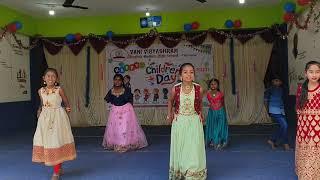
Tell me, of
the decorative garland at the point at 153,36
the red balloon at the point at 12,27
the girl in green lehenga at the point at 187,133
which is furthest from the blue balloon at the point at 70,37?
the girl in green lehenga at the point at 187,133

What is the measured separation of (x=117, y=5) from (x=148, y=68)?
202 cm

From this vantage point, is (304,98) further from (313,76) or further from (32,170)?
(32,170)

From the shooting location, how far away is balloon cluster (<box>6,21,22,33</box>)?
854 cm

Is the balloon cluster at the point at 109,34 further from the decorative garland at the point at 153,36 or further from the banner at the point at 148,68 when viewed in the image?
the banner at the point at 148,68

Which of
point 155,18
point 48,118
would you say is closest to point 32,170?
point 48,118

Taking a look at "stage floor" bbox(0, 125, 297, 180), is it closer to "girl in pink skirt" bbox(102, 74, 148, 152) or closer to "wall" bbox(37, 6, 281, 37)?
"girl in pink skirt" bbox(102, 74, 148, 152)

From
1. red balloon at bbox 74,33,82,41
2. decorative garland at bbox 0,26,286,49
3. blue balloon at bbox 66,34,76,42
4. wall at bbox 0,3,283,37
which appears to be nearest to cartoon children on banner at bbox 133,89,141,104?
decorative garland at bbox 0,26,286,49

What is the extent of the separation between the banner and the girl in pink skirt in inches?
146

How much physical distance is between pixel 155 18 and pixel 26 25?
10.8 feet

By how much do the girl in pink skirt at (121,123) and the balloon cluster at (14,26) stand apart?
11.9 ft

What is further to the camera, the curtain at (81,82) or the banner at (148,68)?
the curtain at (81,82)

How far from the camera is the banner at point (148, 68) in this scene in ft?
32.7

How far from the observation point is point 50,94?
14.3ft

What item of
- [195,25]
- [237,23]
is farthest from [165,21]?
[237,23]
